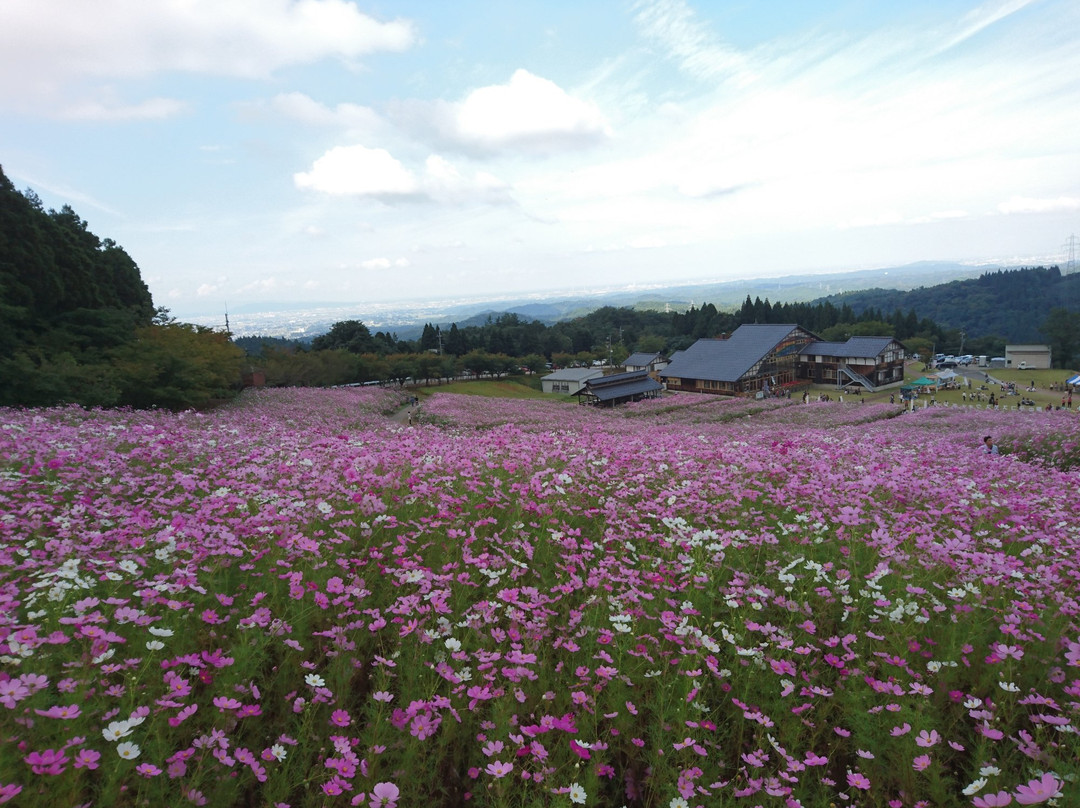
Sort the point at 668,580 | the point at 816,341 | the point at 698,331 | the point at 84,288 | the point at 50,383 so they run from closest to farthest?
the point at 668,580 < the point at 50,383 < the point at 84,288 < the point at 816,341 < the point at 698,331

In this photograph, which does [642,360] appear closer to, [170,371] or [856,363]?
[856,363]

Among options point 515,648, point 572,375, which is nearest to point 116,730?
point 515,648

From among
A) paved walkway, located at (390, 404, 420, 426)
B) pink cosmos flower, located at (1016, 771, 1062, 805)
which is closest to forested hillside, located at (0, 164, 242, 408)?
paved walkway, located at (390, 404, 420, 426)

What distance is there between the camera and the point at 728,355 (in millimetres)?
56469

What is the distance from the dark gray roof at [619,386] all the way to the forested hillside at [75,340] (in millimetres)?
25574

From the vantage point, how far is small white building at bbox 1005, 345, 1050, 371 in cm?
7775

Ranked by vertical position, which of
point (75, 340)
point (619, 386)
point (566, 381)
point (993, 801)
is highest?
point (75, 340)

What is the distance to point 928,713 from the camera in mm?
2902

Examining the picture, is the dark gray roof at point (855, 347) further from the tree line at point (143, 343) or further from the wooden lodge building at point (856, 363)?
the tree line at point (143, 343)

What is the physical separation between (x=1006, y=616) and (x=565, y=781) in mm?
2944

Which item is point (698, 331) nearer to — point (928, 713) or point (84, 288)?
point (84, 288)

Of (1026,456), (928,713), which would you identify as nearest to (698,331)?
(1026,456)

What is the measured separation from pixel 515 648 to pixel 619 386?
43113mm

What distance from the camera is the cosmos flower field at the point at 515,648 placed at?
238 cm
